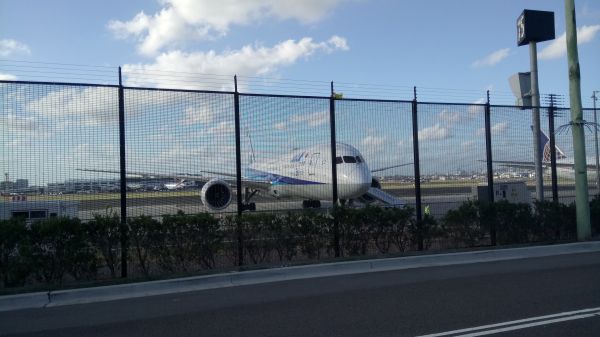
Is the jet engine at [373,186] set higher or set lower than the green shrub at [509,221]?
higher

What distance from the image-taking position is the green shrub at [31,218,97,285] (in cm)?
884

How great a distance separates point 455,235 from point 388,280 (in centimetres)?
414

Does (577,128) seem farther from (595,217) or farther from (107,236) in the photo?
(107,236)

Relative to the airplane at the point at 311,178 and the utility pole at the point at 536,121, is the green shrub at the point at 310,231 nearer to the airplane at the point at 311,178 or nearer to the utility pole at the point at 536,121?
the airplane at the point at 311,178

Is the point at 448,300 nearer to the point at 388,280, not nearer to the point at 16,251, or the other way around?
the point at 388,280

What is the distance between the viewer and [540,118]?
14.2m

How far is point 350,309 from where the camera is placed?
680 cm

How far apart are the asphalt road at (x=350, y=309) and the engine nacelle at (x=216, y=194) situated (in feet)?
26.1

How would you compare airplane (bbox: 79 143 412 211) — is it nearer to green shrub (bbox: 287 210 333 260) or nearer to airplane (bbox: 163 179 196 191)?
airplane (bbox: 163 179 196 191)

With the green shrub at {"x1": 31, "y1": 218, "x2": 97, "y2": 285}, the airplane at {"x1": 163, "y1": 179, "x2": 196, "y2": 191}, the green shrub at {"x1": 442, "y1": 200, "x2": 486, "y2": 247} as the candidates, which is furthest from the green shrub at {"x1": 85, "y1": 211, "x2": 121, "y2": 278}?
the green shrub at {"x1": 442, "y1": 200, "x2": 486, "y2": 247}

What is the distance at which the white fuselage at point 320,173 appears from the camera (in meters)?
15.9

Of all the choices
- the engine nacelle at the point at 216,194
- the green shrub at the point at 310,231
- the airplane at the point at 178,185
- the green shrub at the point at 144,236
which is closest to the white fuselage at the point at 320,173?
the engine nacelle at the point at 216,194

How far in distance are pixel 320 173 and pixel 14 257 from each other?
9663 mm

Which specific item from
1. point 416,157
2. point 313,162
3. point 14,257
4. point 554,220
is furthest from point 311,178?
point 14,257
